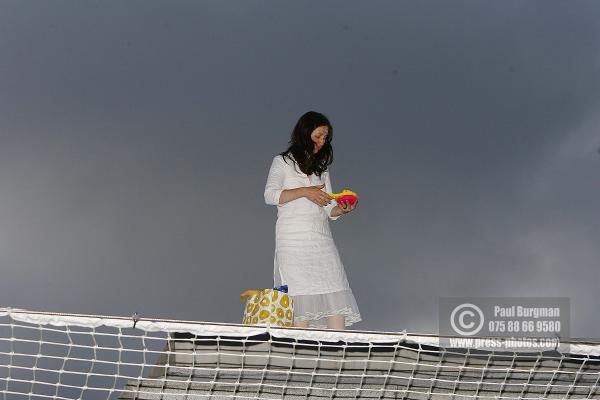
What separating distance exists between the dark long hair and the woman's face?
0.02 metres

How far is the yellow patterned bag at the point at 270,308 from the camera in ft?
16.3

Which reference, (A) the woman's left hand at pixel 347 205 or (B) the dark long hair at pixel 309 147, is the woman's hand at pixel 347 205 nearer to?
(A) the woman's left hand at pixel 347 205

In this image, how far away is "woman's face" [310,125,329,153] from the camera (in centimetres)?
515

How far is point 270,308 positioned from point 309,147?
109 centimetres

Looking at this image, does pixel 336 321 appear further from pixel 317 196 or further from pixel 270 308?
pixel 317 196

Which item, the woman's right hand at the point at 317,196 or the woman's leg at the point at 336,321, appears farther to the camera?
the woman's leg at the point at 336,321

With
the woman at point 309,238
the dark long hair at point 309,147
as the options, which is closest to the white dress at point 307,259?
the woman at point 309,238

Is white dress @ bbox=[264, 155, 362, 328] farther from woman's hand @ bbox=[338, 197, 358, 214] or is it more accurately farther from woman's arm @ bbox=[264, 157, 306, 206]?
woman's hand @ bbox=[338, 197, 358, 214]

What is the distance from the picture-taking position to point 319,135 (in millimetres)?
5160

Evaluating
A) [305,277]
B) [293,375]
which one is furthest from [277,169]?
[293,375]

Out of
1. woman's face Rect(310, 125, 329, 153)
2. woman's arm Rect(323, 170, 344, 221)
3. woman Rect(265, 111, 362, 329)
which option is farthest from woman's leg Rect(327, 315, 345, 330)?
woman's face Rect(310, 125, 329, 153)

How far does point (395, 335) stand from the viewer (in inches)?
157

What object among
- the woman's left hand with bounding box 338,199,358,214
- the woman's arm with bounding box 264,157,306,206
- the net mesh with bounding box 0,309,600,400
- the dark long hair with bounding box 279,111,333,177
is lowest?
the net mesh with bounding box 0,309,600,400

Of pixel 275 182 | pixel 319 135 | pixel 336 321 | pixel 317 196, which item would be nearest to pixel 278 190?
pixel 275 182
